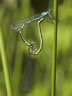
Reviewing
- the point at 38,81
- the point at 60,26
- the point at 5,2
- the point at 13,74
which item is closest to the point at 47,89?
the point at 38,81

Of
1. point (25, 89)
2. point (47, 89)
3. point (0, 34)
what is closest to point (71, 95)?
point (47, 89)

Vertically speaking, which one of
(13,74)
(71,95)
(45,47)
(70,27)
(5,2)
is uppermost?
(5,2)

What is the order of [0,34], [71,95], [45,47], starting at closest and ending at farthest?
1. [0,34]
2. [45,47]
3. [71,95]

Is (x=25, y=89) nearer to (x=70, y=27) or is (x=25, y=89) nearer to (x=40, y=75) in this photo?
(x=40, y=75)

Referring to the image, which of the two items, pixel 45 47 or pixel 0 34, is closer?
pixel 0 34

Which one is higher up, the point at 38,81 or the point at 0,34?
the point at 0,34

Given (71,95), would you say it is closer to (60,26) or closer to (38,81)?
(38,81)

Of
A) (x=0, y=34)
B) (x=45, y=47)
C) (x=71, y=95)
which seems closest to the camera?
(x=0, y=34)
